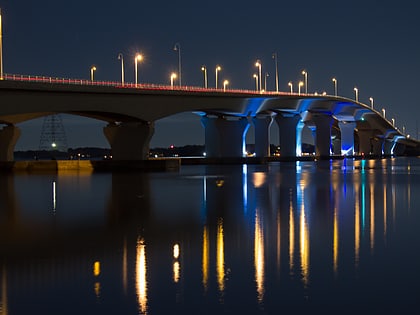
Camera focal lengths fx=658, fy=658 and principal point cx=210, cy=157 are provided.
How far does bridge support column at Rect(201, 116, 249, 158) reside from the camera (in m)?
94.8

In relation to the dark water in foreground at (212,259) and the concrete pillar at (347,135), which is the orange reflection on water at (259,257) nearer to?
the dark water in foreground at (212,259)

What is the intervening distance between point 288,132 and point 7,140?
52956mm

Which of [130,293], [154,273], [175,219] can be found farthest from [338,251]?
[175,219]

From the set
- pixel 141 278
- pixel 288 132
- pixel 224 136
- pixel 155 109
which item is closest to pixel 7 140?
pixel 155 109

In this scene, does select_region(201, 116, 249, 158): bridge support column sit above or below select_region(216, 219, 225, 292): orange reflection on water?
above

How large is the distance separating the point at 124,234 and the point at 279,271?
21.7 ft

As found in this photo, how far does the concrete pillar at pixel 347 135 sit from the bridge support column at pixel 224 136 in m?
52.0

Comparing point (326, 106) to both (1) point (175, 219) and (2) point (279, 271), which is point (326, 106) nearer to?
(1) point (175, 219)

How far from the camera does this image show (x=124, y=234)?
17609 mm

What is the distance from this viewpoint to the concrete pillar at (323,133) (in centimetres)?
12362

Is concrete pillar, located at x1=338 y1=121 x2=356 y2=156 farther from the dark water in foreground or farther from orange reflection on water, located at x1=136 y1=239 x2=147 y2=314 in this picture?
orange reflection on water, located at x1=136 y1=239 x2=147 y2=314

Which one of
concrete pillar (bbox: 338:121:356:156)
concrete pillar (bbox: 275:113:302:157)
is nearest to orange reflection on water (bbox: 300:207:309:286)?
concrete pillar (bbox: 275:113:302:157)

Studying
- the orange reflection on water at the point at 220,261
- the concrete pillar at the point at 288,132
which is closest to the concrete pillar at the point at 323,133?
the concrete pillar at the point at 288,132

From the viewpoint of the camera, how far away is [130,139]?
229 feet
